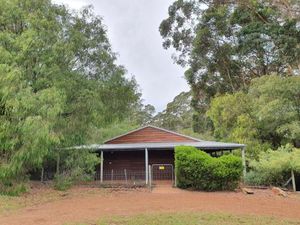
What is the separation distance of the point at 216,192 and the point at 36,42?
34.9ft

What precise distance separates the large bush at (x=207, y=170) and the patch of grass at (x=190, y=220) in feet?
23.8

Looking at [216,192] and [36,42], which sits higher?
[36,42]

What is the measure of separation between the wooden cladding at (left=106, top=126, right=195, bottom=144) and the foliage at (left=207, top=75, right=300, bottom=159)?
14.5ft

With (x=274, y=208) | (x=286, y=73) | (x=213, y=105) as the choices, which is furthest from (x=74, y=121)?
(x=286, y=73)

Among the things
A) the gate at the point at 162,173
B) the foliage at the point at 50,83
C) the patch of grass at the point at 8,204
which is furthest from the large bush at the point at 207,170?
the patch of grass at the point at 8,204

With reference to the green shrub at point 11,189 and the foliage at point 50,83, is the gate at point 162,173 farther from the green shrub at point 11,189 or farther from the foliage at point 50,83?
the green shrub at point 11,189

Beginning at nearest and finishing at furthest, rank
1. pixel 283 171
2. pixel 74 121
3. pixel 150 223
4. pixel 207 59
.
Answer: pixel 150 223 < pixel 74 121 < pixel 283 171 < pixel 207 59

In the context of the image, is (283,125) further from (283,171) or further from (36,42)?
(36,42)

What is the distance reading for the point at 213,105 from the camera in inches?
1093

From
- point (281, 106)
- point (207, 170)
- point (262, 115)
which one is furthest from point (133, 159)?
point (281, 106)

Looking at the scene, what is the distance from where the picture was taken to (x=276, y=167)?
17.6 metres

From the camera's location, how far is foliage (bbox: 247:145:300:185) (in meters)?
17.4

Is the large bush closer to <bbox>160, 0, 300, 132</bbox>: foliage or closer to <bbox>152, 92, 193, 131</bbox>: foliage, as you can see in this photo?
<bbox>160, 0, 300, 132</bbox>: foliage

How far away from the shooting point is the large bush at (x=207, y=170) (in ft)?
55.1
